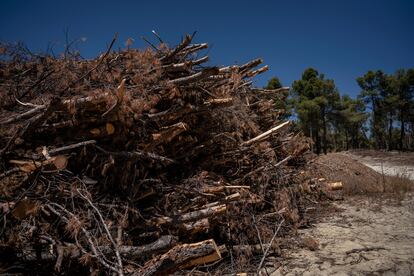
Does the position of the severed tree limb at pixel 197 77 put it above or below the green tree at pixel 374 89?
below

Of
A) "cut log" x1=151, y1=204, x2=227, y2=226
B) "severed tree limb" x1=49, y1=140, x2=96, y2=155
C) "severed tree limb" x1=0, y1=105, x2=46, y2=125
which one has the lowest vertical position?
"cut log" x1=151, y1=204, x2=227, y2=226

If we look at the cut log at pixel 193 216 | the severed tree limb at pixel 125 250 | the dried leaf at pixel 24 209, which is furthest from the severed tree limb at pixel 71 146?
the cut log at pixel 193 216

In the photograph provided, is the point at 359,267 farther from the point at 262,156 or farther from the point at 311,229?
the point at 262,156

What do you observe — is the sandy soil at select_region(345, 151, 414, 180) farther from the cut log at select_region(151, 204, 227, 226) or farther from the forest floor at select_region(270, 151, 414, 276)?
the cut log at select_region(151, 204, 227, 226)

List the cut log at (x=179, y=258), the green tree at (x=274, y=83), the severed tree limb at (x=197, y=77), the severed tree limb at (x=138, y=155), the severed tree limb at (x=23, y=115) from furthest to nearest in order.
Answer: the green tree at (x=274, y=83)
the severed tree limb at (x=197, y=77)
the severed tree limb at (x=138, y=155)
the severed tree limb at (x=23, y=115)
the cut log at (x=179, y=258)

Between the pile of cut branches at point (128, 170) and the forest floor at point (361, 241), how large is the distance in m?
0.47

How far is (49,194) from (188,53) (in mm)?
2746

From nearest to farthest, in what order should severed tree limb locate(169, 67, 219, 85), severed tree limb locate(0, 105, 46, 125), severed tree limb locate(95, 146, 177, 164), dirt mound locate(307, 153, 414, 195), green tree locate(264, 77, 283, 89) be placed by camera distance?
severed tree limb locate(0, 105, 46, 125) → severed tree limb locate(95, 146, 177, 164) → severed tree limb locate(169, 67, 219, 85) → dirt mound locate(307, 153, 414, 195) → green tree locate(264, 77, 283, 89)

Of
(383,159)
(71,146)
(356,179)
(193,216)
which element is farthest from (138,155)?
(383,159)

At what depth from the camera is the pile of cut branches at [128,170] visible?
263cm

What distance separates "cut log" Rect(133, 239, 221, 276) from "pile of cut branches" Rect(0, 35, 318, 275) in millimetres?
11

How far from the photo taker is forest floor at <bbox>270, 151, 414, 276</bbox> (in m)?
3.26

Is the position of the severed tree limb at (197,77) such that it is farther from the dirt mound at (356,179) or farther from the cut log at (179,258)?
the dirt mound at (356,179)

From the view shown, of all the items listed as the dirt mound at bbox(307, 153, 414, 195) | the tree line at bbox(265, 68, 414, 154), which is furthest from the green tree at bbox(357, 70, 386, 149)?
the dirt mound at bbox(307, 153, 414, 195)
